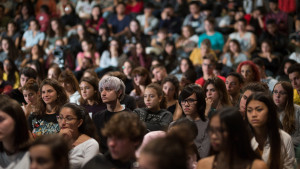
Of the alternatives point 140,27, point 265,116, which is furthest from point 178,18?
point 265,116

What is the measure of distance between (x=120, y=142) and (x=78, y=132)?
1.09 meters

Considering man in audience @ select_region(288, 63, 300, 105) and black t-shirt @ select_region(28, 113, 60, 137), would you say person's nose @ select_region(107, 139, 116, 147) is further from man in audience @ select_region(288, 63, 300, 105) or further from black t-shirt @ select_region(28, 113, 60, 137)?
man in audience @ select_region(288, 63, 300, 105)

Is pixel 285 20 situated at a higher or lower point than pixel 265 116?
higher

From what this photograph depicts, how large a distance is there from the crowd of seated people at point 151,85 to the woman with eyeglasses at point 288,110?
1cm

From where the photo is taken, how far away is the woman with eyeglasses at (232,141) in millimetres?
2869

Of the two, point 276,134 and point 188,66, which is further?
point 188,66

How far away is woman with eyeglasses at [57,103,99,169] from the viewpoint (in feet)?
12.4

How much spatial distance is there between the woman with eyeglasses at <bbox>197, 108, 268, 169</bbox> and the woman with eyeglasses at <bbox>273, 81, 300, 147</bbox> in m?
2.07

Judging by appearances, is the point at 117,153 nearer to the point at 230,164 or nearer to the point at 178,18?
the point at 230,164

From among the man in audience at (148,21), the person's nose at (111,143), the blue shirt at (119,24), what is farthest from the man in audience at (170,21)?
the person's nose at (111,143)

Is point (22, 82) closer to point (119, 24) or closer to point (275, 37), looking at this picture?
point (119, 24)

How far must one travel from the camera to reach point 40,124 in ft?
15.9

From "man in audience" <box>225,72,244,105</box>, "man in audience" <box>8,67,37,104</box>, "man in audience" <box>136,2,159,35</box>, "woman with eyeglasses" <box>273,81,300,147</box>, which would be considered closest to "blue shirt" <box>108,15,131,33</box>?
"man in audience" <box>136,2,159,35</box>

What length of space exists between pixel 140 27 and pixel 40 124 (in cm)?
632
